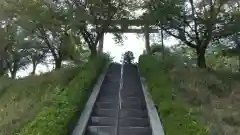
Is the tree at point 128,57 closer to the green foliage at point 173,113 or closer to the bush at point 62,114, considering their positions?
the green foliage at point 173,113

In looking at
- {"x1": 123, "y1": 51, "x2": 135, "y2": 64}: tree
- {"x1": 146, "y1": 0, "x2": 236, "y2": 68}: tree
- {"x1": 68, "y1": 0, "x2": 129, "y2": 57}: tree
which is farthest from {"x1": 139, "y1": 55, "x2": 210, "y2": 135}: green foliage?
{"x1": 123, "y1": 51, "x2": 135, "y2": 64}: tree

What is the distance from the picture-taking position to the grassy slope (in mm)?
6798

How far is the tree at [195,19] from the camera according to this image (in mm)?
12656

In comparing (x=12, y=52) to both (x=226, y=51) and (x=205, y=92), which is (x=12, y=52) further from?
(x=205, y=92)

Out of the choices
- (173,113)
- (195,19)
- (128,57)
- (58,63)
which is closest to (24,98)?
(173,113)

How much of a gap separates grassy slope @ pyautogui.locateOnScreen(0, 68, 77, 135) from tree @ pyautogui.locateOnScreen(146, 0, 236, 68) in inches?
142

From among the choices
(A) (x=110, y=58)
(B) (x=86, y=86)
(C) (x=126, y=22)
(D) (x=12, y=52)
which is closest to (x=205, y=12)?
(C) (x=126, y=22)

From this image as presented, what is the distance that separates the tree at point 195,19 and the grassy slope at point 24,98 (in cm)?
360

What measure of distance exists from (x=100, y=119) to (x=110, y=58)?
926 cm

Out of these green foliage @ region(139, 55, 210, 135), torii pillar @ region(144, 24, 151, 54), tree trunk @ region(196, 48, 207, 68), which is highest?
torii pillar @ region(144, 24, 151, 54)

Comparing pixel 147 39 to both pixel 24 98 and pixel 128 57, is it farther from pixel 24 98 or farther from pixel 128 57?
pixel 24 98

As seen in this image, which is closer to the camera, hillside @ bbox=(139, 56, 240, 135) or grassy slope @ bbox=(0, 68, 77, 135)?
hillside @ bbox=(139, 56, 240, 135)

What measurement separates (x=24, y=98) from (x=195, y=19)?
6.60m

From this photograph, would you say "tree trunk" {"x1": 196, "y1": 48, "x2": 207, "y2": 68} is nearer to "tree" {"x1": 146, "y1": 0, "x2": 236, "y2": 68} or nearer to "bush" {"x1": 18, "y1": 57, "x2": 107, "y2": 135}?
"tree" {"x1": 146, "y1": 0, "x2": 236, "y2": 68}
